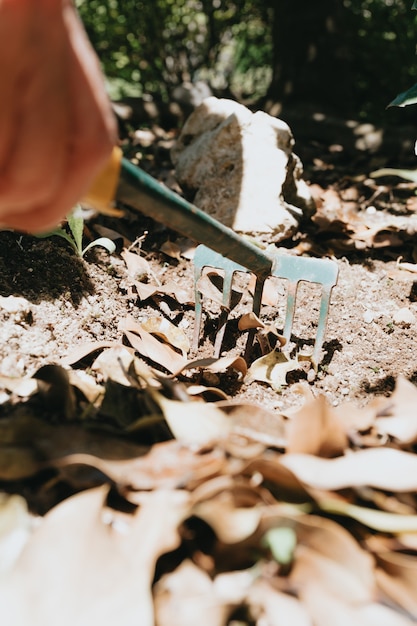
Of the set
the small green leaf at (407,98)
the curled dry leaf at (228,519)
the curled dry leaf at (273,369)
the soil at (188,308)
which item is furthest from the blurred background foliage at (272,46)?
the curled dry leaf at (228,519)

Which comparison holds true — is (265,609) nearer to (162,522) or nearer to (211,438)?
(162,522)

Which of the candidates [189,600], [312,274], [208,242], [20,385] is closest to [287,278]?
[312,274]

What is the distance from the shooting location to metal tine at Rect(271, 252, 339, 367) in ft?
5.85

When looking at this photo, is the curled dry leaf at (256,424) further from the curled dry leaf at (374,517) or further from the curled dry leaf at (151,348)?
the curled dry leaf at (151,348)

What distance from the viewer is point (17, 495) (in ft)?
3.05

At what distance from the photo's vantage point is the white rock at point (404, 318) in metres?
2.00

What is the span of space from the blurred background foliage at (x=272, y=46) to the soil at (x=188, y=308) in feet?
6.18

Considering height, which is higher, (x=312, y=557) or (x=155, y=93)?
(x=155, y=93)

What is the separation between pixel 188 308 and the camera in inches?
80.1

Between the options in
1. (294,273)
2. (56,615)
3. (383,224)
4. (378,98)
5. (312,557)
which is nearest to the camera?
(56,615)

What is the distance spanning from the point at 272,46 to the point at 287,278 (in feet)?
9.92

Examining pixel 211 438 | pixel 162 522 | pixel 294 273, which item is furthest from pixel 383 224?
pixel 162 522

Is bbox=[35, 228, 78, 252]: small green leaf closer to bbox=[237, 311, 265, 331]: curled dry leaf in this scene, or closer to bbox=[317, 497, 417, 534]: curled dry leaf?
bbox=[237, 311, 265, 331]: curled dry leaf

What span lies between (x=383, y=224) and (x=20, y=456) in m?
1.99
